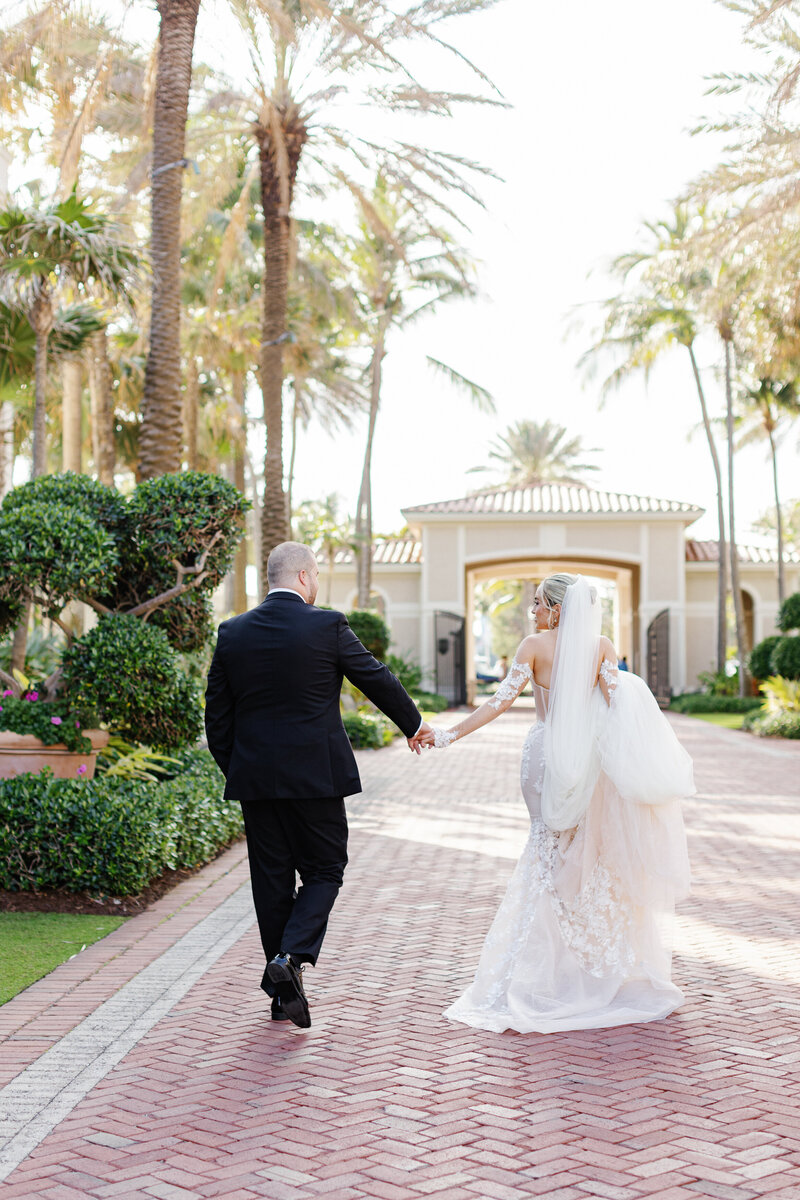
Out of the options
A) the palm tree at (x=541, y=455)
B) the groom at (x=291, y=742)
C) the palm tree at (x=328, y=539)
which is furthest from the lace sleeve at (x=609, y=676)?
the palm tree at (x=541, y=455)

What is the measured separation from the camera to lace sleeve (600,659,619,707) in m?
5.26

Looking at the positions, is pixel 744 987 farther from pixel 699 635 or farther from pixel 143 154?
pixel 699 635

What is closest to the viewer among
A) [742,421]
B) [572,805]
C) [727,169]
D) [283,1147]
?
[283,1147]

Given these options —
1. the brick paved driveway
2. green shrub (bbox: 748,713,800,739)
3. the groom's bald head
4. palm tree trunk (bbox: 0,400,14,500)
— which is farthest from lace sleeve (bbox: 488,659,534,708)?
green shrub (bbox: 748,713,800,739)

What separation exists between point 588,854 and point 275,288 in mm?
13251

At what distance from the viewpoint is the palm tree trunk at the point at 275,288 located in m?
16.2

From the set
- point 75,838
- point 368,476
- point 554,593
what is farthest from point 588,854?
point 368,476

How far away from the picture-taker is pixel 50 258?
9.95m

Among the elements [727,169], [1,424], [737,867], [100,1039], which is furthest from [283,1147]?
[727,169]

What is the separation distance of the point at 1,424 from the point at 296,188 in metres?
5.49

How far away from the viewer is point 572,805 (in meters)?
5.09

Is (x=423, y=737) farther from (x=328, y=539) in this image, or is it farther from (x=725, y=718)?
(x=328, y=539)

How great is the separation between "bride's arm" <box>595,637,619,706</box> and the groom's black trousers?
1333 millimetres

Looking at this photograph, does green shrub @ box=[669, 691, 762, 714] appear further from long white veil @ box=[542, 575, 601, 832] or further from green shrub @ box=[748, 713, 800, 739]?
long white veil @ box=[542, 575, 601, 832]
